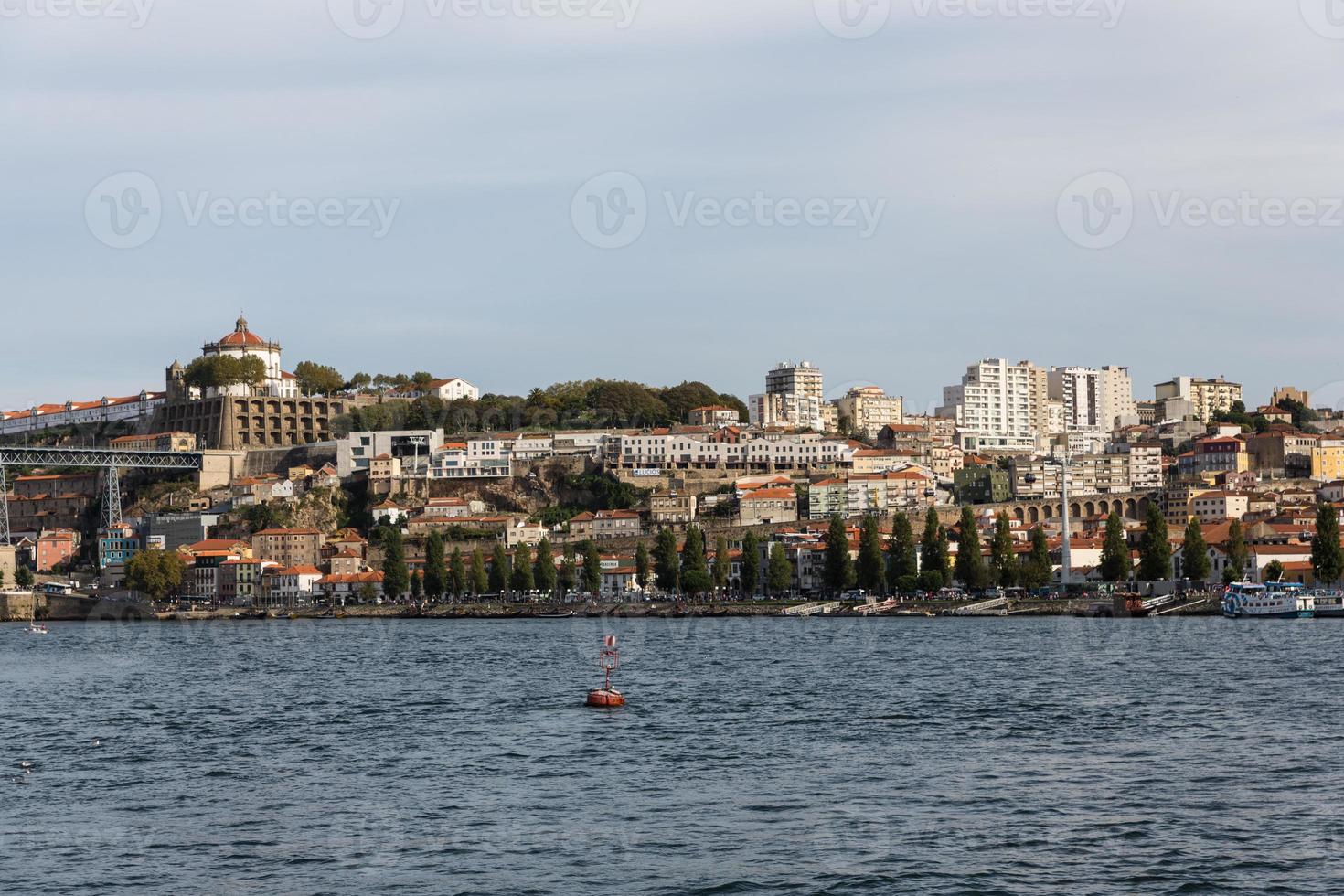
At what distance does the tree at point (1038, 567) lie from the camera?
69.8 metres

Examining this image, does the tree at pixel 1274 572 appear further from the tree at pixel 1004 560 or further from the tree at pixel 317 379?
the tree at pixel 317 379

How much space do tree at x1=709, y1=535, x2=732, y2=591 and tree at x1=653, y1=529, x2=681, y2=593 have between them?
2550mm

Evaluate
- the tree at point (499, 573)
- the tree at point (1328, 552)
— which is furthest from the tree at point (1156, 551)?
the tree at point (499, 573)

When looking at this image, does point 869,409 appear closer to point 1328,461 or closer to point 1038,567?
point 1328,461

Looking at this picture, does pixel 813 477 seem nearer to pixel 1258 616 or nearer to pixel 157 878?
pixel 1258 616

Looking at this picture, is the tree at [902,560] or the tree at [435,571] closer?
the tree at [902,560]

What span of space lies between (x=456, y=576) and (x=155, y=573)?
16.2 metres

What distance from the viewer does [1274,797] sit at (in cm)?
1934

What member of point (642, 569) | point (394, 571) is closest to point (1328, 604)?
point (642, 569)

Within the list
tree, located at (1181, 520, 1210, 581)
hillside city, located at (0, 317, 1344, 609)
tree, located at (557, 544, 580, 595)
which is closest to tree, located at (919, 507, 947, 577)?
hillside city, located at (0, 317, 1344, 609)

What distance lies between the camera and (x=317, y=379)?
119625 mm

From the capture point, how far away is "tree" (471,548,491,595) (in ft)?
261

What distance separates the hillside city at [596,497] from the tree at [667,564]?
0.12m

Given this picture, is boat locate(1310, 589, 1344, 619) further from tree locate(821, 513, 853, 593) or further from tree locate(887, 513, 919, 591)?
tree locate(821, 513, 853, 593)
